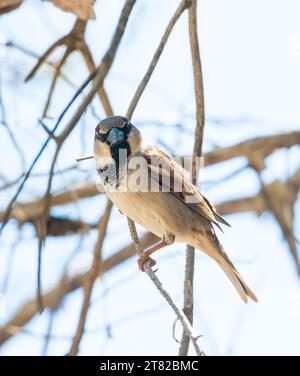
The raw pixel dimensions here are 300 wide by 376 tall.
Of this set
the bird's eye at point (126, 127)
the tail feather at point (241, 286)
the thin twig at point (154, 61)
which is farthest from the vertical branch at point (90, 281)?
the tail feather at point (241, 286)

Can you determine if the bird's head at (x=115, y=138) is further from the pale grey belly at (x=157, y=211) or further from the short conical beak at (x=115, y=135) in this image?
the pale grey belly at (x=157, y=211)

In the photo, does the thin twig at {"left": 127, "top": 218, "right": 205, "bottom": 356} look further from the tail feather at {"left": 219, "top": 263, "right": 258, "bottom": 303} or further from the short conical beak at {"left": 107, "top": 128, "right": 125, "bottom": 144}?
the tail feather at {"left": 219, "top": 263, "right": 258, "bottom": 303}

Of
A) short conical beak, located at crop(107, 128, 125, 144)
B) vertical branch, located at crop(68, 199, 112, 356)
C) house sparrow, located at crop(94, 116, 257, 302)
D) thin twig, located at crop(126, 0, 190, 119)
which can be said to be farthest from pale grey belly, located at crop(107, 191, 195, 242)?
thin twig, located at crop(126, 0, 190, 119)

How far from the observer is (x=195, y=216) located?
4566 mm

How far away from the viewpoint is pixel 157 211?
4.31 meters

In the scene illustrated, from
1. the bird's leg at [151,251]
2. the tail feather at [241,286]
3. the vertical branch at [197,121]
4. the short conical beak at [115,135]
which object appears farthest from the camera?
the tail feather at [241,286]

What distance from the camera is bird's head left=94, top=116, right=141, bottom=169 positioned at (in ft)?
13.7

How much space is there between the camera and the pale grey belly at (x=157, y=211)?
4.15m

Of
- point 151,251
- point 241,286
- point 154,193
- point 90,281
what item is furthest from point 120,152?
point 241,286

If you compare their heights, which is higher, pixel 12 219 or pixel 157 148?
pixel 12 219
